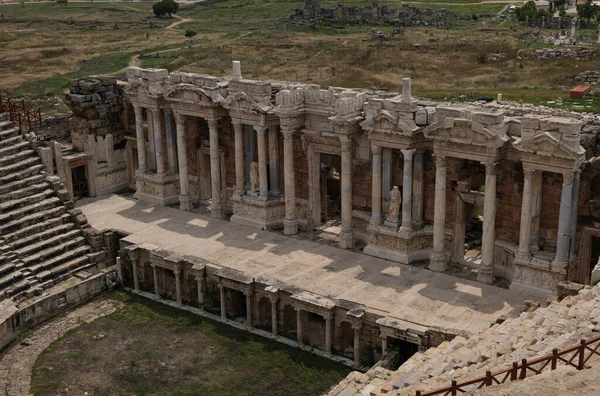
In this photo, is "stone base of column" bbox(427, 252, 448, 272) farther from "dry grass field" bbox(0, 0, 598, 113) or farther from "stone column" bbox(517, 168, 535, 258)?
"dry grass field" bbox(0, 0, 598, 113)

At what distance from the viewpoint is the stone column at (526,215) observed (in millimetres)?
21172

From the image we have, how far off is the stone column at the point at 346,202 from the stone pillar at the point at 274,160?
3220 millimetres

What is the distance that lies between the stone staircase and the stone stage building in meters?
4.09

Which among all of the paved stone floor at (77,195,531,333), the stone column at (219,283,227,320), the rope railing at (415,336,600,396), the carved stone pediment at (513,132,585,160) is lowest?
the stone column at (219,283,227,320)

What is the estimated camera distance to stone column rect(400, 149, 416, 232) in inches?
926

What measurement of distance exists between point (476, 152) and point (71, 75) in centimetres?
4112

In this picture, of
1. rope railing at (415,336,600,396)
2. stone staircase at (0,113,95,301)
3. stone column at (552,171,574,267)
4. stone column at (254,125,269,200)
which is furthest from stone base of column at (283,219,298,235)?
rope railing at (415,336,600,396)

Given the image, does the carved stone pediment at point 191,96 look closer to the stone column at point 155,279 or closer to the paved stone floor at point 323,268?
the paved stone floor at point 323,268

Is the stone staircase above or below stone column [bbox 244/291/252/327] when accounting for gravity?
above

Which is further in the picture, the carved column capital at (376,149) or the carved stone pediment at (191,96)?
the carved stone pediment at (191,96)

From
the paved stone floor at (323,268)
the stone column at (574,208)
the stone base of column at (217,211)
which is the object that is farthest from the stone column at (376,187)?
the stone base of column at (217,211)

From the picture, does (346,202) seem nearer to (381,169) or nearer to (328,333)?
(381,169)

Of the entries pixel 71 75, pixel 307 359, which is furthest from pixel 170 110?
pixel 71 75

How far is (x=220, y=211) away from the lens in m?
28.6
